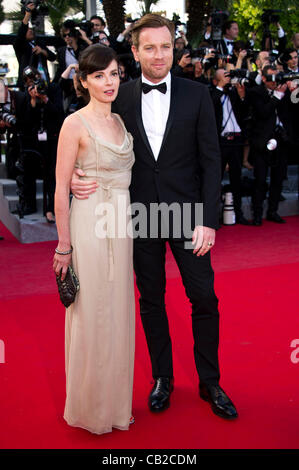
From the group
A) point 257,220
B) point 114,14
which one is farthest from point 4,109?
point 114,14

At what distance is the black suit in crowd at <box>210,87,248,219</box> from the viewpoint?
609 cm

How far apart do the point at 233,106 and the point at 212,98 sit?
377 mm

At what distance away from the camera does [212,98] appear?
6004 millimetres

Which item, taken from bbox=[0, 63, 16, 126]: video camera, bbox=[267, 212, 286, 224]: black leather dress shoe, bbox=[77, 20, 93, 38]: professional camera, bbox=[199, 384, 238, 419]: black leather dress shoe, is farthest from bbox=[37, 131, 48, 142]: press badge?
bbox=[199, 384, 238, 419]: black leather dress shoe

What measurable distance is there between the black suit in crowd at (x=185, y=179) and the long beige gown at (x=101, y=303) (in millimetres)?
125

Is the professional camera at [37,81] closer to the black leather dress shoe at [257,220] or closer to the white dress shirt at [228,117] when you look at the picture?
the white dress shirt at [228,117]

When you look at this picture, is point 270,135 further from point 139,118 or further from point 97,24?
point 139,118

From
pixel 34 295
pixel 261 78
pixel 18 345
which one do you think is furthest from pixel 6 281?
pixel 261 78

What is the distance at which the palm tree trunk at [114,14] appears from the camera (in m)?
9.59

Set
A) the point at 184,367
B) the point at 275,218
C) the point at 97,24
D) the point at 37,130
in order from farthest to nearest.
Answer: the point at 97,24 < the point at 275,218 < the point at 37,130 < the point at 184,367

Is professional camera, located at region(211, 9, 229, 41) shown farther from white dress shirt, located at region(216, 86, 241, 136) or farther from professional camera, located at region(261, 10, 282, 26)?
white dress shirt, located at region(216, 86, 241, 136)

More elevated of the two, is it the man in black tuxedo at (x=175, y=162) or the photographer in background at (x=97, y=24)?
the photographer in background at (x=97, y=24)

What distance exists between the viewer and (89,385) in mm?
2211

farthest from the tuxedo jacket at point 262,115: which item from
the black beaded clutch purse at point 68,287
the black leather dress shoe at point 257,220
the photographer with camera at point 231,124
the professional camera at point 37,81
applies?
the black beaded clutch purse at point 68,287
